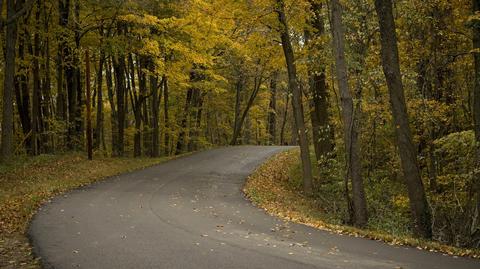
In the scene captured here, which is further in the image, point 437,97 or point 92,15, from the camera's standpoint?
point 92,15

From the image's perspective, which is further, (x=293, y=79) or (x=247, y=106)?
(x=247, y=106)

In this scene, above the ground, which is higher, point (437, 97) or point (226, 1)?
point (226, 1)

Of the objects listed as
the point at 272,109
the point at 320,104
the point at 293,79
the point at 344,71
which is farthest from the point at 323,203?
the point at 272,109

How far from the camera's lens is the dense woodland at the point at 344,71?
521 inches

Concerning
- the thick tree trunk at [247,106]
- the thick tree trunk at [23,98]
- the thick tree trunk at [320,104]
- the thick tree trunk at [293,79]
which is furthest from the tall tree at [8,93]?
the thick tree trunk at [247,106]

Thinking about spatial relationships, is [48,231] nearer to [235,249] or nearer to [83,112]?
[235,249]

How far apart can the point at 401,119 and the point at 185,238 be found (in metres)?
A: 6.14

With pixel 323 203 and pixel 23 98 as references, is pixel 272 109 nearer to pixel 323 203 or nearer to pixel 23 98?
pixel 23 98

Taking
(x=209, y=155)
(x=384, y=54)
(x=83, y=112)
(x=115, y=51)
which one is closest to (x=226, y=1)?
(x=384, y=54)

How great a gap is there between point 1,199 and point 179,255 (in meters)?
8.84

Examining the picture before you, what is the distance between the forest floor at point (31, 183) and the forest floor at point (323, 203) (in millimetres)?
6389

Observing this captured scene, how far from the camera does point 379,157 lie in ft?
68.2

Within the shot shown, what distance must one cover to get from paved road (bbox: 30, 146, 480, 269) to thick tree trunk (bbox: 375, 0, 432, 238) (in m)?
2.64

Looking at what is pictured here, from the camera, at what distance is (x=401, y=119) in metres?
12.2
